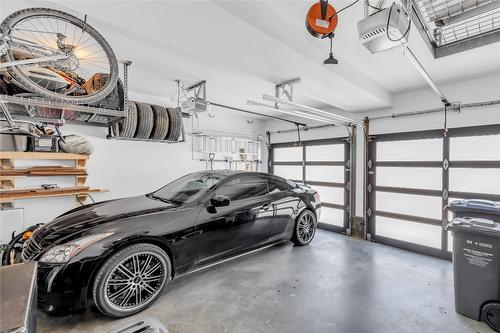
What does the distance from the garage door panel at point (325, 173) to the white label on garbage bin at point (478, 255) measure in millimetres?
2695

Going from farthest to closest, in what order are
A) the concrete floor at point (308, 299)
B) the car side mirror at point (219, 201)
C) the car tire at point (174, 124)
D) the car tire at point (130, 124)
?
the car tire at point (174, 124) < the car tire at point (130, 124) < the car side mirror at point (219, 201) < the concrete floor at point (308, 299)

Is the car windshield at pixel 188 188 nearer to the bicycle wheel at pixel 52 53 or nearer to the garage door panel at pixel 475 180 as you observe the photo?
the bicycle wheel at pixel 52 53

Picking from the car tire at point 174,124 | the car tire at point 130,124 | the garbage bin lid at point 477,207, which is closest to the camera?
the garbage bin lid at point 477,207

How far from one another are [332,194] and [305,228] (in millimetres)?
1461

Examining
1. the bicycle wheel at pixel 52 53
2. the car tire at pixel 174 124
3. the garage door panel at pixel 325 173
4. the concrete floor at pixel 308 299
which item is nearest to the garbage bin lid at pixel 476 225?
the concrete floor at pixel 308 299

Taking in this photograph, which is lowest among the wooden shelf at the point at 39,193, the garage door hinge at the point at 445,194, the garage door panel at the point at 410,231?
the garage door panel at the point at 410,231

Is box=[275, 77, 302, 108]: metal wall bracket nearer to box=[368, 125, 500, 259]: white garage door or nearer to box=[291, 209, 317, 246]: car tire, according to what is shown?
box=[291, 209, 317, 246]: car tire

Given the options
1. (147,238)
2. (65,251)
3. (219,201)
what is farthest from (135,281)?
(219,201)

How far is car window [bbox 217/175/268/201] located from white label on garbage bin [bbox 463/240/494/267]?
218 centimetres

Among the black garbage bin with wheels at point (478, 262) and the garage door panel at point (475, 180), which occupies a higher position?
the garage door panel at point (475, 180)

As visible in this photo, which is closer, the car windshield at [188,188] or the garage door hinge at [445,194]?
the car windshield at [188,188]

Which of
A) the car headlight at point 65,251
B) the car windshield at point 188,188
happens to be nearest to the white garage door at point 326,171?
the car windshield at point 188,188

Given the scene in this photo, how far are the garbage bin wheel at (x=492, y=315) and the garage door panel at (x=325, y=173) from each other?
2921mm

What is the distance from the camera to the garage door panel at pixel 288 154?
554 cm
